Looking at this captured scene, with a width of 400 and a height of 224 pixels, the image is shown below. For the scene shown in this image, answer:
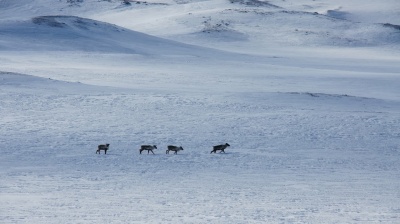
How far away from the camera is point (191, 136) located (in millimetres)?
22953

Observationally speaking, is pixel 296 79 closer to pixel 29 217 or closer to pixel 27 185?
pixel 27 185

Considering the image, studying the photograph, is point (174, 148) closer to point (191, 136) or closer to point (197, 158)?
point (197, 158)

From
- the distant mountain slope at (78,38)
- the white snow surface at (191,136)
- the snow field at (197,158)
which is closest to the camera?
the snow field at (197,158)

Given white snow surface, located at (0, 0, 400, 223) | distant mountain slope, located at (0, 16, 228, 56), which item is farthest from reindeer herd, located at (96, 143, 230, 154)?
distant mountain slope, located at (0, 16, 228, 56)

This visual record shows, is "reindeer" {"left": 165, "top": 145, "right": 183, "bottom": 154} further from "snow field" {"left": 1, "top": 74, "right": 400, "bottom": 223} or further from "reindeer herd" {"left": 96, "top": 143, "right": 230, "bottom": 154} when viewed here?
"snow field" {"left": 1, "top": 74, "right": 400, "bottom": 223}

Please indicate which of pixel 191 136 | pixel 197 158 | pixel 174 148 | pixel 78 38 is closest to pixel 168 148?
pixel 174 148

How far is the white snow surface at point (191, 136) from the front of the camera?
1417 centimetres

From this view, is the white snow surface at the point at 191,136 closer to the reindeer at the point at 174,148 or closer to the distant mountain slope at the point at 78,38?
the reindeer at the point at 174,148

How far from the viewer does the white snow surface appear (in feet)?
46.5

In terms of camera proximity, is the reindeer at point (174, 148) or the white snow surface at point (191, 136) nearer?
the white snow surface at point (191, 136)

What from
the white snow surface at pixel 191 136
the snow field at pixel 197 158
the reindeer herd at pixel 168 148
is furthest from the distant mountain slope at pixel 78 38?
the reindeer herd at pixel 168 148

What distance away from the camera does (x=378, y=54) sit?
65.1m

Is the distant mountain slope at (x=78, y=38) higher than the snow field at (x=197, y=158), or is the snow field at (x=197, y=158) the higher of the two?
the distant mountain slope at (x=78, y=38)

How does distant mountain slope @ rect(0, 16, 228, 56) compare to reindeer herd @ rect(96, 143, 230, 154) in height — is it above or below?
above
